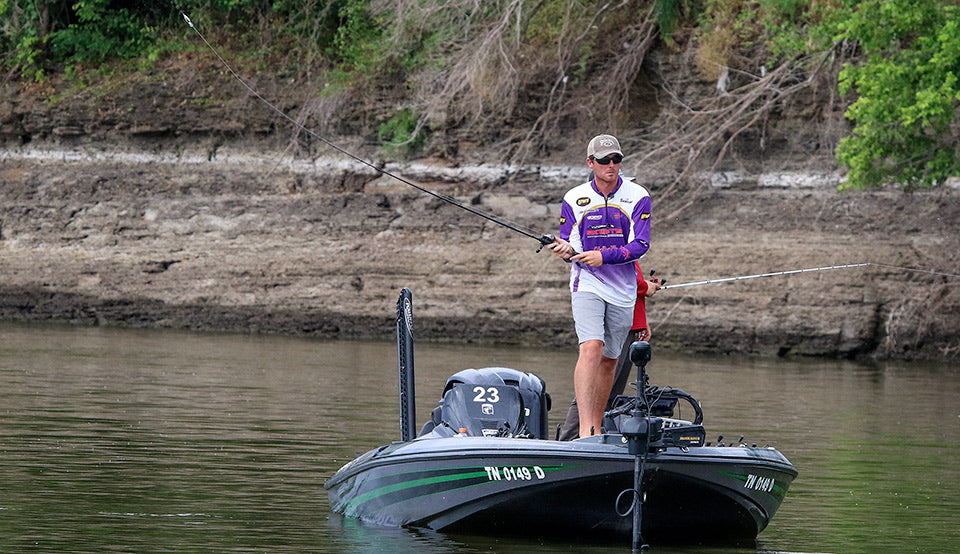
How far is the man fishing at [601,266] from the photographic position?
7.59 metres

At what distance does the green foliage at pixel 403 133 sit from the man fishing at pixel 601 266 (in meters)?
19.7

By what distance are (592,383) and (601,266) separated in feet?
2.02

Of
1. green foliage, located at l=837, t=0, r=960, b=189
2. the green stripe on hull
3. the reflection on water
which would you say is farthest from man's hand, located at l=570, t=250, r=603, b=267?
green foliage, located at l=837, t=0, r=960, b=189

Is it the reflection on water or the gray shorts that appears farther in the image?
the gray shorts

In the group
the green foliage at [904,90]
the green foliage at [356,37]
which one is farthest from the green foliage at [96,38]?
the green foliage at [904,90]

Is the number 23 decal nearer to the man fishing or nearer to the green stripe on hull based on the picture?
the man fishing

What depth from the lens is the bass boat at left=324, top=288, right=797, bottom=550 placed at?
22.5 feet

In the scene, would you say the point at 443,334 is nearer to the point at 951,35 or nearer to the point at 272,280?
the point at 272,280

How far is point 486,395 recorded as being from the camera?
7.81 meters

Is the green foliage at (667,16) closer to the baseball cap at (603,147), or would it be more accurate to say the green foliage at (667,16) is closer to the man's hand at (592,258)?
the baseball cap at (603,147)

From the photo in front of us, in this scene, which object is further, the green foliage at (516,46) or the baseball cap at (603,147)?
the green foliage at (516,46)

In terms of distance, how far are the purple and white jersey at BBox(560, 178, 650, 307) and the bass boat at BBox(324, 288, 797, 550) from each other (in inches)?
24.1

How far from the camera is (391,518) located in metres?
7.72

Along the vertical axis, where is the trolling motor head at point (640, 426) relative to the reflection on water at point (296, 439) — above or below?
above
